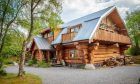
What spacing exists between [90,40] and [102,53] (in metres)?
5.55

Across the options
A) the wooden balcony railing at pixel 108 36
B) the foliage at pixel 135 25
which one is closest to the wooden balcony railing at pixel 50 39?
the wooden balcony railing at pixel 108 36

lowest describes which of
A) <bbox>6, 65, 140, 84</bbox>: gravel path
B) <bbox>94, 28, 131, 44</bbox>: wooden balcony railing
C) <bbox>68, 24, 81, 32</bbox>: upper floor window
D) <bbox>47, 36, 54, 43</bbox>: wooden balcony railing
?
<bbox>6, 65, 140, 84</bbox>: gravel path

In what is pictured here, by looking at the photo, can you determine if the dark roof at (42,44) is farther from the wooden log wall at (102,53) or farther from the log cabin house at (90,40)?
the wooden log wall at (102,53)

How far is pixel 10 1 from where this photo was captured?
45.8ft

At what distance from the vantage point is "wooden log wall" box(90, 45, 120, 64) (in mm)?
22175

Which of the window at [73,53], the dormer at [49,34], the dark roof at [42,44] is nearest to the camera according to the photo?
the window at [73,53]

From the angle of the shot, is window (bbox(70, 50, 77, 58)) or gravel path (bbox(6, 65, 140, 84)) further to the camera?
window (bbox(70, 50, 77, 58))

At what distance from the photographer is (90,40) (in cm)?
1903

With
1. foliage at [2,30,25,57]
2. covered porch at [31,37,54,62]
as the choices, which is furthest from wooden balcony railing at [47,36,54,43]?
foliage at [2,30,25,57]

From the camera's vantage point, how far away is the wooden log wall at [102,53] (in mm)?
22175

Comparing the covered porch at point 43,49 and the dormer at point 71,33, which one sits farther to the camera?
the covered porch at point 43,49

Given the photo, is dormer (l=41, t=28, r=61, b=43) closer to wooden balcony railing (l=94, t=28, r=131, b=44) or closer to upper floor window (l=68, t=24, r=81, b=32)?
upper floor window (l=68, t=24, r=81, b=32)

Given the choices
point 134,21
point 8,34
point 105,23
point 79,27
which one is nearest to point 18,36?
point 8,34

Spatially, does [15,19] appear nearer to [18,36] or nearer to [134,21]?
[18,36]
